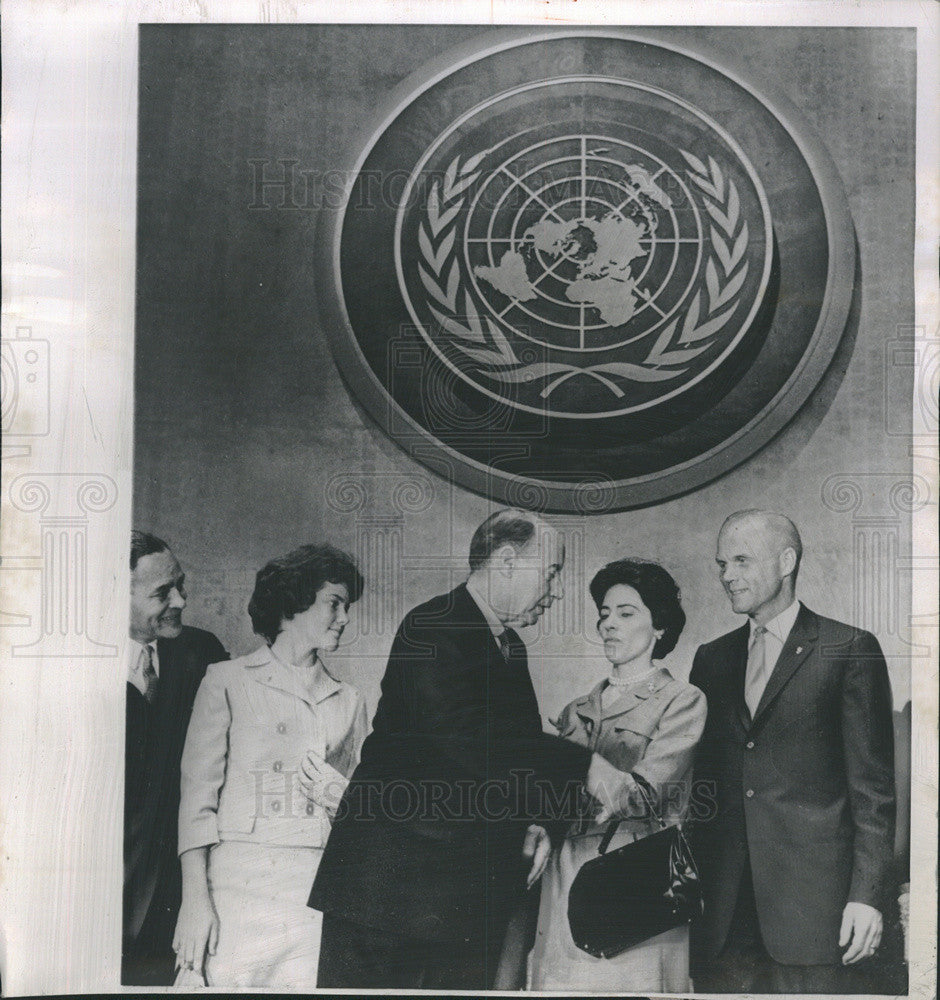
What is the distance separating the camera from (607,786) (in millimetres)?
3570

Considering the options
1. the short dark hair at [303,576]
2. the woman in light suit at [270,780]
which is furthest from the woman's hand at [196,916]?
the short dark hair at [303,576]

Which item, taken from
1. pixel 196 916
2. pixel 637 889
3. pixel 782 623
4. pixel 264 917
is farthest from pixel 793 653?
pixel 196 916

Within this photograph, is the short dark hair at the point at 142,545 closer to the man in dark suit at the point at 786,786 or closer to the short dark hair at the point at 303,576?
the short dark hair at the point at 303,576

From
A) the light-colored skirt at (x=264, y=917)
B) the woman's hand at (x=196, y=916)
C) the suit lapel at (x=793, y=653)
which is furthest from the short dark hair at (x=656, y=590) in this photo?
the woman's hand at (x=196, y=916)

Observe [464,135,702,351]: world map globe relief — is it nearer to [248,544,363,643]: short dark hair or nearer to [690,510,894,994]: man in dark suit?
Answer: [690,510,894,994]: man in dark suit

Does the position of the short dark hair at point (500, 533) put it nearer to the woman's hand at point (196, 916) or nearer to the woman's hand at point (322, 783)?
the woman's hand at point (322, 783)

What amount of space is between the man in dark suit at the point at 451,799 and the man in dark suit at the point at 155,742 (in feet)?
1.88

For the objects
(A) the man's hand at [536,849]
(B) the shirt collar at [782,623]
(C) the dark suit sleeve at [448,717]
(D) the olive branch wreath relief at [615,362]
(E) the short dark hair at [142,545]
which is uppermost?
(D) the olive branch wreath relief at [615,362]

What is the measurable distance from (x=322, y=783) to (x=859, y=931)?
1987 mm

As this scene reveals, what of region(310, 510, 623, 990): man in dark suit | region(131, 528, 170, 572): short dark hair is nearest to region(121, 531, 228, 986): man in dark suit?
region(131, 528, 170, 572): short dark hair

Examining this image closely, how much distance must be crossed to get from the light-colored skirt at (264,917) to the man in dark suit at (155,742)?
17 centimetres

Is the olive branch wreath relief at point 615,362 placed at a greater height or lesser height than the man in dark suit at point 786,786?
greater

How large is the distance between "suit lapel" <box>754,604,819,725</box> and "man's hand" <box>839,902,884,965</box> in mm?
759

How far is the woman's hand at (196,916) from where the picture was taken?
3.60 m
